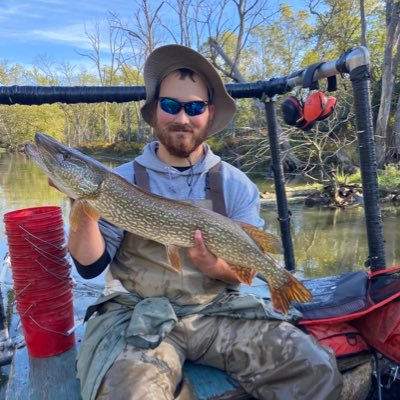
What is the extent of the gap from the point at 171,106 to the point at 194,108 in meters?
0.14

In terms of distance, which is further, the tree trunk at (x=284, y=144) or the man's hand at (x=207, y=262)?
the tree trunk at (x=284, y=144)

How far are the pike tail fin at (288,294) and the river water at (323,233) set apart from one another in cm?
537

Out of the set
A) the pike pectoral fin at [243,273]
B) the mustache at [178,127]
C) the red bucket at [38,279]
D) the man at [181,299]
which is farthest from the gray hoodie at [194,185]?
the red bucket at [38,279]

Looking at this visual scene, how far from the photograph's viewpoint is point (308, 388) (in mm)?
1997

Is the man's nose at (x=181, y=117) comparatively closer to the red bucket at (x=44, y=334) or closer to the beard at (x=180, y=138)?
the beard at (x=180, y=138)

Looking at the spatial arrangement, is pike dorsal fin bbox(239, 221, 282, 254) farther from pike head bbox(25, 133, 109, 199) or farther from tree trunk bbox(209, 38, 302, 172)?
tree trunk bbox(209, 38, 302, 172)

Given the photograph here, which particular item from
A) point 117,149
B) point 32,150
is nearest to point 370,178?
point 32,150

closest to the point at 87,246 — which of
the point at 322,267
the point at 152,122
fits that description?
the point at 152,122

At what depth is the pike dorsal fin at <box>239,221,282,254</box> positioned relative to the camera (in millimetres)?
2318

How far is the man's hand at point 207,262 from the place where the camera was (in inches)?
86.8

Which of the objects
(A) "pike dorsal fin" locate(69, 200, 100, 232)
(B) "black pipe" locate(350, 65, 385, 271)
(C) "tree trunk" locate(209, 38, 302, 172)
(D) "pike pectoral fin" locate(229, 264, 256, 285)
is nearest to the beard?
(A) "pike dorsal fin" locate(69, 200, 100, 232)

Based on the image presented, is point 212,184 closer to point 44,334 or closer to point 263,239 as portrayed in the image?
point 263,239

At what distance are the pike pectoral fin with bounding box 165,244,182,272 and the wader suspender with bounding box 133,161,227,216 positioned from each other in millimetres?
428

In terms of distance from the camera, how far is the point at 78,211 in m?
2.14
